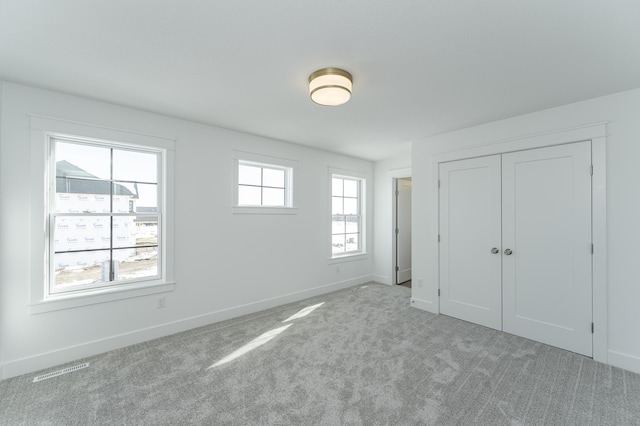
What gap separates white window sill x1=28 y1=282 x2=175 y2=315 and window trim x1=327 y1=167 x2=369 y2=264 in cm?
266

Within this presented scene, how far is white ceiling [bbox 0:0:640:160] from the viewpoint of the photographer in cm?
152

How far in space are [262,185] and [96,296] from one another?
2329mm

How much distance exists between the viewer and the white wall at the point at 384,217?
530 cm

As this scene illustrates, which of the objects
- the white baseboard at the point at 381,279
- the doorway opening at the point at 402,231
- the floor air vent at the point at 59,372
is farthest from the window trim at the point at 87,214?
the doorway opening at the point at 402,231

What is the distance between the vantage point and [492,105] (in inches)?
110

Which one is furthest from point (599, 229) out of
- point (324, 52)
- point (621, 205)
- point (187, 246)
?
point (187, 246)

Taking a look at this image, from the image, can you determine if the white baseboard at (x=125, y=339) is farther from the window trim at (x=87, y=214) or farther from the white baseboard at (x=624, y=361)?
the white baseboard at (x=624, y=361)

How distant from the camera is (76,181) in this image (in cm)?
270

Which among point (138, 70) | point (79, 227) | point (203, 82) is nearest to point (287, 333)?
point (79, 227)

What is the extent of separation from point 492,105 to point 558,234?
5.05 ft

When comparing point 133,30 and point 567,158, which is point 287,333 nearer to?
point 133,30

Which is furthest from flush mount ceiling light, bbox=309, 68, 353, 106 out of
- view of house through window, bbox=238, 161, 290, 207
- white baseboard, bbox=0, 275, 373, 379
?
white baseboard, bbox=0, 275, 373, 379

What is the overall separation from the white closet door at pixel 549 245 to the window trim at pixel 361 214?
2570 mm

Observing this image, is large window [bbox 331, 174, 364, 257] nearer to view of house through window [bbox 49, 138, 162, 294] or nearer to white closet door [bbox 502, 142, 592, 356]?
white closet door [bbox 502, 142, 592, 356]
